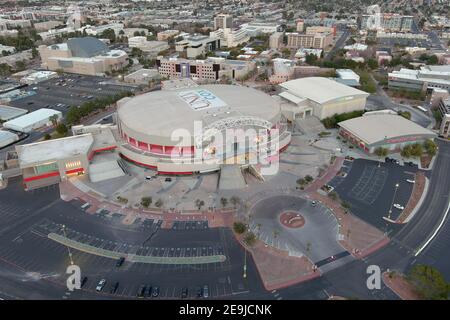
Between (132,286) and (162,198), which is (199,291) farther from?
(162,198)

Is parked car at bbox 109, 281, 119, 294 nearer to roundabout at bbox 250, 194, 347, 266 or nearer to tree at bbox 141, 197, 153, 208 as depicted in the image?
tree at bbox 141, 197, 153, 208

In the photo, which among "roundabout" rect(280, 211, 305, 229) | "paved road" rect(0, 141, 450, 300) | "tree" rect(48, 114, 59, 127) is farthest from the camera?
"tree" rect(48, 114, 59, 127)

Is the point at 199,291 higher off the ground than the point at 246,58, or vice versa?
the point at 246,58

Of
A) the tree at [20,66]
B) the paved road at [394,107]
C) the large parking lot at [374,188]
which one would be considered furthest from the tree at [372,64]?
the tree at [20,66]

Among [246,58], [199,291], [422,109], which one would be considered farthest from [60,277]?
[246,58]

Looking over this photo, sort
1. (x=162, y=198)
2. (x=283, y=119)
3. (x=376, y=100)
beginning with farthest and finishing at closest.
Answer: (x=376, y=100) < (x=283, y=119) < (x=162, y=198)

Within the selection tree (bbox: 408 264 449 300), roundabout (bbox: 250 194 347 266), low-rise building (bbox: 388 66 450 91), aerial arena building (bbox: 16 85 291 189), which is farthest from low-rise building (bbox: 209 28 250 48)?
tree (bbox: 408 264 449 300)
